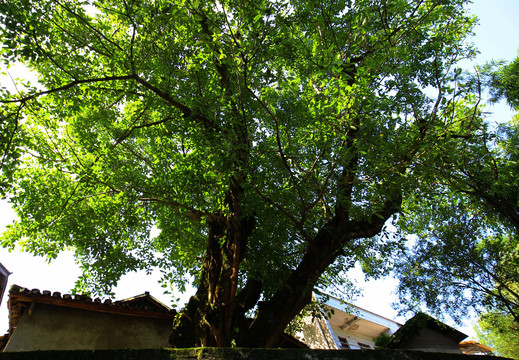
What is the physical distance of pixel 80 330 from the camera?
8.86 metres

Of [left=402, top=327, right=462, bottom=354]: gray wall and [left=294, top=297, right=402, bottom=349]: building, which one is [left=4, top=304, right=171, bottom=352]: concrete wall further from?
[left=402, top=327, right=462, bottom=354]: gray wall

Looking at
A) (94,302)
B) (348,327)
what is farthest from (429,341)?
(94,302)

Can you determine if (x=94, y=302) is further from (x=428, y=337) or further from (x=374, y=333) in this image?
(x=374, y=333)

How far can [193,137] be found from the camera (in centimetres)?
681

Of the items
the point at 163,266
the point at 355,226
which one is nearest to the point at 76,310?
the point at 163,266

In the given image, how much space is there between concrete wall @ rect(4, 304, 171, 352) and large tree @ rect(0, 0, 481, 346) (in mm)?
1432

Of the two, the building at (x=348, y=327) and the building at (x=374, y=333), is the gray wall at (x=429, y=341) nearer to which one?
the building at (x=374, y=333)

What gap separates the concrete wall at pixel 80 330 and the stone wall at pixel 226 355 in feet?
28.0

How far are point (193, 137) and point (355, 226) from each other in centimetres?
436

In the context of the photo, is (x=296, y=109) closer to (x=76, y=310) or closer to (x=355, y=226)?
(x=355, y=226)

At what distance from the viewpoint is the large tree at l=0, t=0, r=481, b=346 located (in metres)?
5.42

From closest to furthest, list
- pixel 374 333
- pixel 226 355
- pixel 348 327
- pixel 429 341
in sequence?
pixel 226 355 → pixel 429 341 → pixel 348 327 → pixel 374 333

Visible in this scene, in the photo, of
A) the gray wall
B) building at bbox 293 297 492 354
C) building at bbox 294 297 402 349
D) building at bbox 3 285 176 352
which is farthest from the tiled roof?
the gray wall

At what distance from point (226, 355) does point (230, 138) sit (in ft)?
12.9
